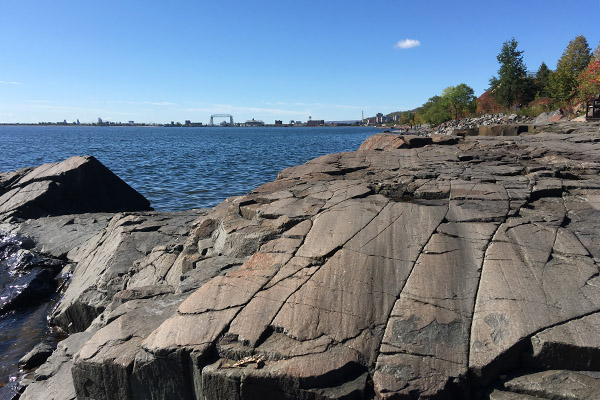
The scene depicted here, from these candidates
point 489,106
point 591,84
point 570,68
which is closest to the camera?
point 591,84

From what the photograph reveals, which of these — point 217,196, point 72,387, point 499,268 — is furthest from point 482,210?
point 217,196

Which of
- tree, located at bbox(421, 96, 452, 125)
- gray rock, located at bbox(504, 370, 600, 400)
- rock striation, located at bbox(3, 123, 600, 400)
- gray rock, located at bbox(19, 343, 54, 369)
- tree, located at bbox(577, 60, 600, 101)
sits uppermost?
tree, located at bbox(421, 96, 452, 125)

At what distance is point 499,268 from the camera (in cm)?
410

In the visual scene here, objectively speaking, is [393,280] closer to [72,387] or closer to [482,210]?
[482,210]

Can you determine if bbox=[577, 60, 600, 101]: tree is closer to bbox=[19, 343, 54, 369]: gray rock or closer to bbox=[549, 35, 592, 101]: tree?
bbox=[549, 35, 592, 101]: tree

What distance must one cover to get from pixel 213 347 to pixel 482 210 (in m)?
3.67

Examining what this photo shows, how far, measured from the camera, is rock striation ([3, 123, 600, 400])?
3.24m

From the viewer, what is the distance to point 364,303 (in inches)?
151

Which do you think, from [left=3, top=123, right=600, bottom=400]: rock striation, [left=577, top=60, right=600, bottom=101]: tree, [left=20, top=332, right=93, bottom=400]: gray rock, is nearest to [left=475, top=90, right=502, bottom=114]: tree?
[left=577, top=60, right=600, bottom=101]: tree

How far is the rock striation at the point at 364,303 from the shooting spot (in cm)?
324

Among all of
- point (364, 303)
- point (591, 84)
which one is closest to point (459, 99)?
point (591, 84)

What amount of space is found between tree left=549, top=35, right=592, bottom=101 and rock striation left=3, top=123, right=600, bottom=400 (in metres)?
30.5

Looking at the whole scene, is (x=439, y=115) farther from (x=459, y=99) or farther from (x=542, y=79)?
(x=542, y=79)

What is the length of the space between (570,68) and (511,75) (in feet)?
25.9
